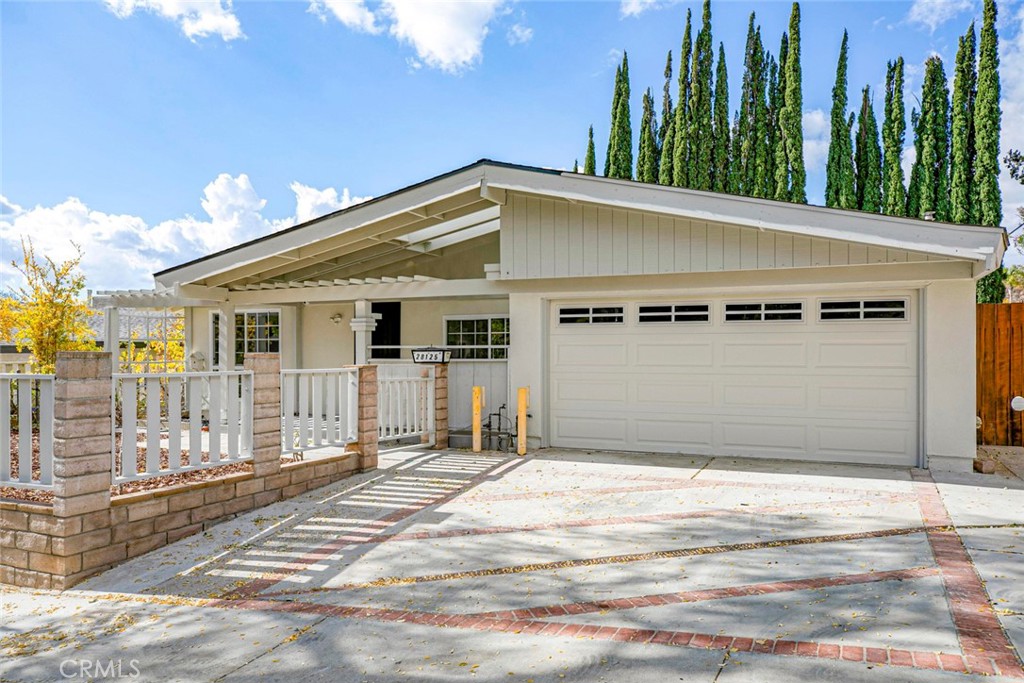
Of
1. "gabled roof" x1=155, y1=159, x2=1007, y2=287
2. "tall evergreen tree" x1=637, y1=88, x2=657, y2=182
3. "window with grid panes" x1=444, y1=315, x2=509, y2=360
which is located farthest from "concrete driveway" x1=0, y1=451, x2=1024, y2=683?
"tall evergreen tree" x1=637, y1=88, x2=657, y2=182

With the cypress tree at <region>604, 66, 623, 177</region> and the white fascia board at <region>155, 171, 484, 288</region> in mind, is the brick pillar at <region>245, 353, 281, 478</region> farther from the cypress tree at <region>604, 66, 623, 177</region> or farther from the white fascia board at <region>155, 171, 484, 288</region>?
the cypress tree at <region>604, 66, 623, 177</region>

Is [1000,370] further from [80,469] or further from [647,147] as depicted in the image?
[647,147]

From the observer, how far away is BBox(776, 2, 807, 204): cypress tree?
19562mm

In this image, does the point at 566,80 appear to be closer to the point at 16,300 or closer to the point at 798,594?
the point at 16,300

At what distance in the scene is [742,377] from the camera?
26.7 feet

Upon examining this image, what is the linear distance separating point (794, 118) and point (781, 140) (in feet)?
2.37

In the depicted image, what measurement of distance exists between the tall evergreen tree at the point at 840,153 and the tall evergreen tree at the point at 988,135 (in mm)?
3716

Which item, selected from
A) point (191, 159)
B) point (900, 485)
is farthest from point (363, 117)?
point (900, 485)

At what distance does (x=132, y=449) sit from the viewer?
499 cm

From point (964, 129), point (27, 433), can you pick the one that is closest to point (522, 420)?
point (27, 433)

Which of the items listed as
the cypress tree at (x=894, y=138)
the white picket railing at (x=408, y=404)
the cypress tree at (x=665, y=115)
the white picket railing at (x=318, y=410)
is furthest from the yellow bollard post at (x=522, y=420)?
the cypress tree at (x=665, y=115)

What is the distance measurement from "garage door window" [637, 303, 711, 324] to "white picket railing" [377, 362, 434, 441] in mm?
3065

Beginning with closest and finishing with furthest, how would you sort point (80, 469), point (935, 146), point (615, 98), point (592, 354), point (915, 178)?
point (80, 469), point (592, 354), point (935, 146), point (915, 178), point (615, 98)

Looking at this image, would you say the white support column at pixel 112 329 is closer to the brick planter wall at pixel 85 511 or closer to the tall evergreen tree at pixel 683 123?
the brick planter wall at pixel 85 511
